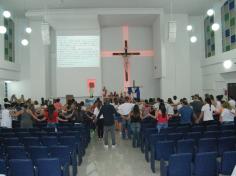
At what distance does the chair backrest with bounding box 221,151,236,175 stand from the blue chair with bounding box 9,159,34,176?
10.3 feet

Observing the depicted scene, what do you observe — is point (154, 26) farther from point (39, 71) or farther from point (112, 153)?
point (112, 153)

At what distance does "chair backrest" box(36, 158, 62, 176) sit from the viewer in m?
4.67

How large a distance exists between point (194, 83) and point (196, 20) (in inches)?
157

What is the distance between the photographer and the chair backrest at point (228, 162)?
4.91 m

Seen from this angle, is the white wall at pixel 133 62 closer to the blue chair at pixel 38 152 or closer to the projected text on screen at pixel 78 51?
the projected text on screen at pixel 78 51

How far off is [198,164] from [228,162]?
554mm

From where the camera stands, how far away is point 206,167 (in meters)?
4.86

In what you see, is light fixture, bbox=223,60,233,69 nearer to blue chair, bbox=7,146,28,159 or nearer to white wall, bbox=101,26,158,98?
white wall, bbox=101,26,158,98

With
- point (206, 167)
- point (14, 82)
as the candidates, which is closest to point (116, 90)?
point (14, 82)

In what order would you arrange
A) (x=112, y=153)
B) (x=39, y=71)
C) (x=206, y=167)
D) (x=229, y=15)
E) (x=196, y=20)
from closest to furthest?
(x=206, y=167) < (x=112, y=153) < (x=229, y=15) < (x=39, y=71) < (x=196, y=20)

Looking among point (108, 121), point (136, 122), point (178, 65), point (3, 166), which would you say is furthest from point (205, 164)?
point (178, 65)

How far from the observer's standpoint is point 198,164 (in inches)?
190

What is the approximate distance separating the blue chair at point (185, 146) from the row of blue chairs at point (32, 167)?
2.40 metres

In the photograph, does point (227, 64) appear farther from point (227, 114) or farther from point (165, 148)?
point (165, 148)
